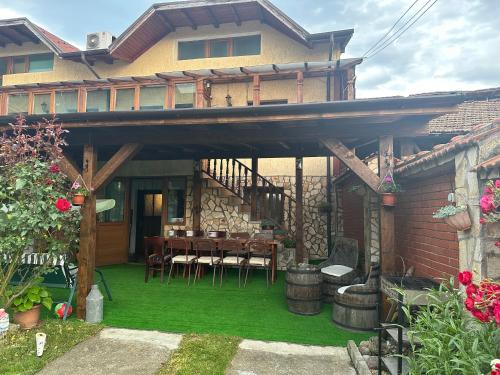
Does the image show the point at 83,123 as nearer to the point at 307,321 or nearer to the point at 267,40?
the point at 307,321

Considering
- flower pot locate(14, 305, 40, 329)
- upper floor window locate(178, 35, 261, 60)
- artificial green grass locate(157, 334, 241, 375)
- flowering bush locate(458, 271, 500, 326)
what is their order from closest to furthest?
flowering bush locate(458, 271, 500, 326) → artificial green grass locate(157, 334, 241, 375) → flower pot locate(14, 305, 40, 329) → upper floor window locate(178, 35, 261, 60)

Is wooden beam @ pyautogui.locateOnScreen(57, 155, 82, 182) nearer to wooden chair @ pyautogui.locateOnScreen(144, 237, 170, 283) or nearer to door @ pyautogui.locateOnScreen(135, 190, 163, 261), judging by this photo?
wooden chair @ pyautogui.locateOnScreen(144, 237, 170, 283)

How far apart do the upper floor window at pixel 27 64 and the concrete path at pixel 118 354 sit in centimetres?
1082

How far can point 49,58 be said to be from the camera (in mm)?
11109

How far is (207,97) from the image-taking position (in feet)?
25.3

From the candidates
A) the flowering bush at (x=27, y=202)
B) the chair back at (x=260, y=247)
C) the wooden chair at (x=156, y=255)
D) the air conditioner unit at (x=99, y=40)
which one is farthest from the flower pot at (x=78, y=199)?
the air conditioner unit at (x=99, y=40)

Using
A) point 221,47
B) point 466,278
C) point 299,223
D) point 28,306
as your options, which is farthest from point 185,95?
point 466,278

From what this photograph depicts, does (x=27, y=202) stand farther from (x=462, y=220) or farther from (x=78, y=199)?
(x=462, y=220)

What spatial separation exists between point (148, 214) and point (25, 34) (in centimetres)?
791

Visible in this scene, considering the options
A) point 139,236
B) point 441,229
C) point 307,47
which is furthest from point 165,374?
point 307,47

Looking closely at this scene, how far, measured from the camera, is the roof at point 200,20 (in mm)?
8742

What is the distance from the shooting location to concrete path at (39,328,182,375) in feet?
10.4

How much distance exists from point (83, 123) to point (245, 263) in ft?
13.2

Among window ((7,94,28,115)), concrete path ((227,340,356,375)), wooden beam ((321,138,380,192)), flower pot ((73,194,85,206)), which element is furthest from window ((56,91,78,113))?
concrete path ((227,340,356,375))
